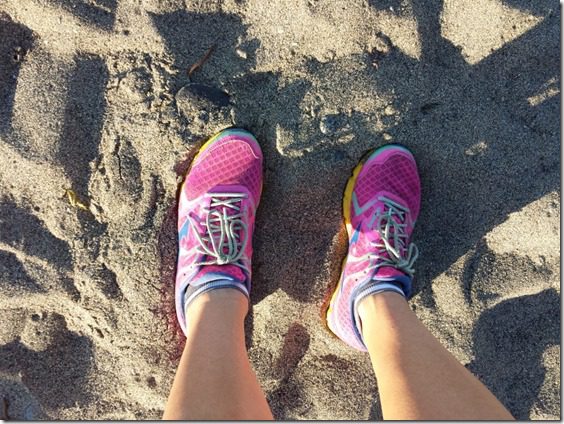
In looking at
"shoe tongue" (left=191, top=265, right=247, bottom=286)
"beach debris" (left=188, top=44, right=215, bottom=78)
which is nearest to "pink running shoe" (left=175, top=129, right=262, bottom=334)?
"shoe tongue" (left=191, top=265, right=247, bottom=286)

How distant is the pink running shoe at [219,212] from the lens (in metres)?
1.82

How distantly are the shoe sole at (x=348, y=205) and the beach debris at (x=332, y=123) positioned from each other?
16cm

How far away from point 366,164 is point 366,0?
1.99 feet

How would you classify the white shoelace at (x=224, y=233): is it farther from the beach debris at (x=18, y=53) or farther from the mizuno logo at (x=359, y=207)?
the beach debris at (x=18, y=53)

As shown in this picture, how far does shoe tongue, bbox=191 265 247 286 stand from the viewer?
5.87ft

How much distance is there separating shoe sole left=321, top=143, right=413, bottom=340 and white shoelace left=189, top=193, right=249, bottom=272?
1.22ft

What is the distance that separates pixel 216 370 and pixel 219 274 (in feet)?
1.24

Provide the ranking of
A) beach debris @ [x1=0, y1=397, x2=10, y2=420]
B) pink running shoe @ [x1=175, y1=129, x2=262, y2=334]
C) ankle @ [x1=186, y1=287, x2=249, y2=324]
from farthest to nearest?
beach debris @ [x1=0, y1=397, x2=10, y2=420]
pink running shoe @ [x1=175, y1=129, x2=262, y2=334]
ankle @ [x1=186, y1=287, x2=249, y2=324]

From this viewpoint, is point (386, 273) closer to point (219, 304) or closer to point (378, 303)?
point (378, 303)

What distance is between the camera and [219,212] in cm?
191

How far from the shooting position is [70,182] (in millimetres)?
1845

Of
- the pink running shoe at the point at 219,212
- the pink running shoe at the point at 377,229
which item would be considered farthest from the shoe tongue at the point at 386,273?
the pink running shoe at the point at 219,212

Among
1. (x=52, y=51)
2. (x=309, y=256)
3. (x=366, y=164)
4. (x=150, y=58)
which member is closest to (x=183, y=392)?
(x=309, y=256)

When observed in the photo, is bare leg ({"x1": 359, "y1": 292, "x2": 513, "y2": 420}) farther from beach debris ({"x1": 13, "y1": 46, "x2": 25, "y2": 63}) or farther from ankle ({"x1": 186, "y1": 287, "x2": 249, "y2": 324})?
beach debris ({"x1": 13, "y1": 46, "x2": 25, "y2": 63})
